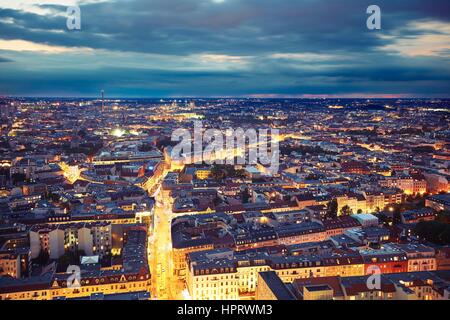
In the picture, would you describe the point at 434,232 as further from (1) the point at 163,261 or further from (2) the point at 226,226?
(1) the point at 163,261

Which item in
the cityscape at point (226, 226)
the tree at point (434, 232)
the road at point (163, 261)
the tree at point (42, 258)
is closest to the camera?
the cityscape at point (226, 226)

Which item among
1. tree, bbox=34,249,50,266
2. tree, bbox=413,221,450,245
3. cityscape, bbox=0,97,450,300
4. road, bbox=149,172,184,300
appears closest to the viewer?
cityscape, bbox=0,97,450,300

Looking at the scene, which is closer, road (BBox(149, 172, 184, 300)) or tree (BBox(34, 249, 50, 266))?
road (BBox(149, 172, 184, 300))

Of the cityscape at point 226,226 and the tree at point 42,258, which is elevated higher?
the cityscape at point 226,226

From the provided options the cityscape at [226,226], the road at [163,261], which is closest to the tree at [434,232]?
the cityscape at [226,226]

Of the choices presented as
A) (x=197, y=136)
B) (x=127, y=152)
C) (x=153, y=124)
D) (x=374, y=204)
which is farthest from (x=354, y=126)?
(x=374, y=204)

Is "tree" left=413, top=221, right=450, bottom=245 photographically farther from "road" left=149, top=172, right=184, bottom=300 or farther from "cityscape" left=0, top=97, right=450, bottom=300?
"road" left=149, top=172, right=184, bottom=300

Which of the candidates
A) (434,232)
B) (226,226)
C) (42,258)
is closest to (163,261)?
(226,226)

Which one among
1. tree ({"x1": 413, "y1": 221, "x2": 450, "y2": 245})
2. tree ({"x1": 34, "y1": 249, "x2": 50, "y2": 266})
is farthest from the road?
tree ({"x1": 413, "y1": 221, "x2": 450, "y2": 245})

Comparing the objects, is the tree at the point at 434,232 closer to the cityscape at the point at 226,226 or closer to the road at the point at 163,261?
the cityscape at the point at 226,226
